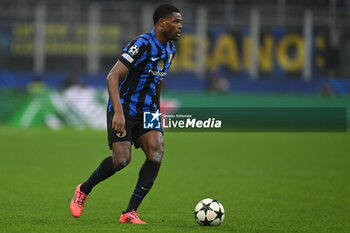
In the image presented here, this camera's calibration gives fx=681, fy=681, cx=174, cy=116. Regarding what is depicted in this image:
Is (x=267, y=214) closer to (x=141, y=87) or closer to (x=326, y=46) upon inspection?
(x=141, y=87)

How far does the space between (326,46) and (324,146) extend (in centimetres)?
1181

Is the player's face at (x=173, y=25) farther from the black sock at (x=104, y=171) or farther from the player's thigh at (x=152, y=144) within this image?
the black sock at (x=104, y=171)

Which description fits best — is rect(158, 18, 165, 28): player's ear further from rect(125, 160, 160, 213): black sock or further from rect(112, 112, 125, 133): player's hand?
rect(125, 160, 160, 213): black sock

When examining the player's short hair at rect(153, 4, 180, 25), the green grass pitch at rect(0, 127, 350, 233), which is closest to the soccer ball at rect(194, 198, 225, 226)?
the green grass pitch at rect(0, 127, 350, 233)

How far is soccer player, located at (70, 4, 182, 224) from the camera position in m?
6.52

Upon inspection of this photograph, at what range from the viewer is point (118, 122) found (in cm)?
626

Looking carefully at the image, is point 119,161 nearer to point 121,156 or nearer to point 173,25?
point 121,156

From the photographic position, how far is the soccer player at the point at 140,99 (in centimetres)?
652

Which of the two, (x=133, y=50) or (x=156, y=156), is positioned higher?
(x=133, y=50)

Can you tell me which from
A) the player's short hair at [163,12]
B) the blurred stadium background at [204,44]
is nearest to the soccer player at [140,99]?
the player's short hair at [163,12]

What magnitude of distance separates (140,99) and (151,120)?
239 millimetres

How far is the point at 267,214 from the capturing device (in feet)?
25.4

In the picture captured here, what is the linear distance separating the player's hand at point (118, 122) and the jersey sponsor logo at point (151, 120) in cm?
45

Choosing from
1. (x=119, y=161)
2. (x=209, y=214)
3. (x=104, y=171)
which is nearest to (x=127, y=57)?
(x=119, y=161)
